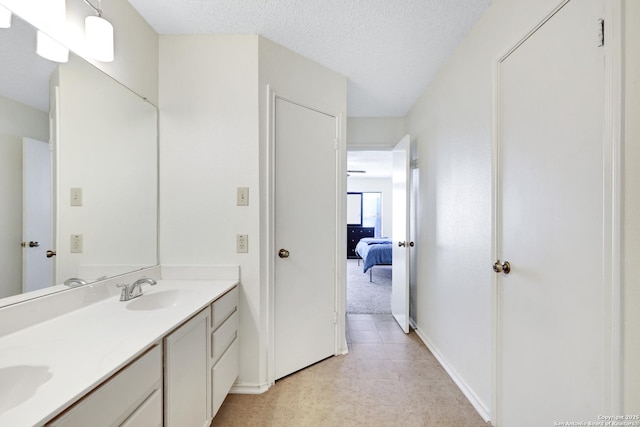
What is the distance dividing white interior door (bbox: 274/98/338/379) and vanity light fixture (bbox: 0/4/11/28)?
122 centimetres

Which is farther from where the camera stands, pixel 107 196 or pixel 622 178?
pixel 107 196

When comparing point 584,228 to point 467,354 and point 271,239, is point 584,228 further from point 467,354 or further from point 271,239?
point 271,239

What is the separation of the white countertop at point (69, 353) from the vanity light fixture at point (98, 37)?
1229 mm

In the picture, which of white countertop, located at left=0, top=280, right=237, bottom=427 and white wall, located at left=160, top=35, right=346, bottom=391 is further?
white wall, located at left=160, top=35, right=346, bottom=391

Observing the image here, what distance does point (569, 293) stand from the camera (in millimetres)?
999

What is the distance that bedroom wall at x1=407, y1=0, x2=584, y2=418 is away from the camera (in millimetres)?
1485

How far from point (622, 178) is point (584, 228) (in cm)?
21

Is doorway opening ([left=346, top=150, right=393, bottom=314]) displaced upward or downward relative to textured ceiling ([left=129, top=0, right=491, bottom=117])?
downward

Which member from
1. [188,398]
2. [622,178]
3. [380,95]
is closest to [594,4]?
[622,178]

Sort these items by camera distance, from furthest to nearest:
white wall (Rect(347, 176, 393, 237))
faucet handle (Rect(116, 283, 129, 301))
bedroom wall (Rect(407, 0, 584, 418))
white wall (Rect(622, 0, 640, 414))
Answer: white wall (Rect(347, 176, 393, 237)) < bedroom wall (Rect(407, 0, 584, 418)) < faucet handle (Rect(116, 283, 129, 301)) < white wall (Rect(622, 0, 640, 414))

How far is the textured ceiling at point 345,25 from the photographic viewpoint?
1.51 m

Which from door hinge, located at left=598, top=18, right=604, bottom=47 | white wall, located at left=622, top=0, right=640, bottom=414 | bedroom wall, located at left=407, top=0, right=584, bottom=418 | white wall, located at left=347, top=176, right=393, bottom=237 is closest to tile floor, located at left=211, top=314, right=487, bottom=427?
bedroom wall, located at left=407, top=0, right=584, bottom=418

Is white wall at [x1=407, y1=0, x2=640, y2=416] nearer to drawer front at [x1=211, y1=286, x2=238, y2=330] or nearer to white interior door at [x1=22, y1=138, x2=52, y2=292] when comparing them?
drawer front at [x1=211, y1=286, x2=238, y2=330]

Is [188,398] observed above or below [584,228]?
below
